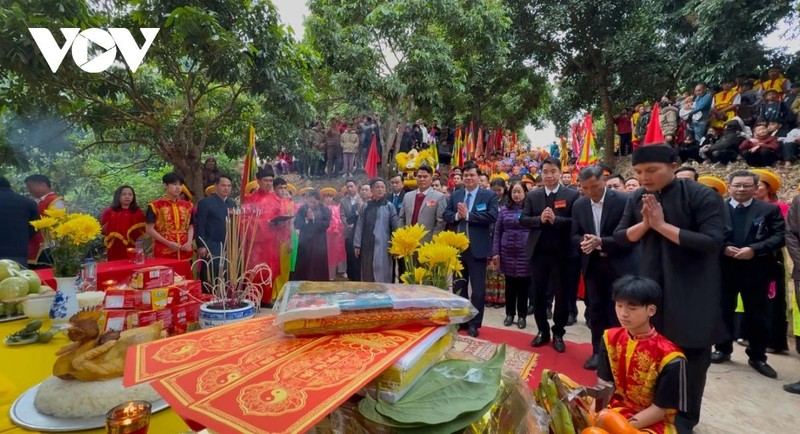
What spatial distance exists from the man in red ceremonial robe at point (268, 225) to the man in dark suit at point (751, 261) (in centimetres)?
448

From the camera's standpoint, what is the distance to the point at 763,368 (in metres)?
3.24

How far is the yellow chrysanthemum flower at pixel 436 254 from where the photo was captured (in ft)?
4.78

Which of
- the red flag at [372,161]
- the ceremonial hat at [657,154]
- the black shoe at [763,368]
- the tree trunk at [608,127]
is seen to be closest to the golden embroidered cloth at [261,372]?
the ceremonial hat at [657,154]

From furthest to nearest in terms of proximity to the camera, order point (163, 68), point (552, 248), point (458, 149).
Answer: point (458, 149) < point (163, 68) < point (552, 248)

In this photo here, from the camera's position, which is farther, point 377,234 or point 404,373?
point 377,234

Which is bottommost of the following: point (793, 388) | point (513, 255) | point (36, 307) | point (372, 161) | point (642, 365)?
point (793, 388)

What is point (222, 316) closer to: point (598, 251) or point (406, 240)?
point (406, 240)

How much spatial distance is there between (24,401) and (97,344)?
23cm

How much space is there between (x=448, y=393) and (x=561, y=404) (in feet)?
1.40

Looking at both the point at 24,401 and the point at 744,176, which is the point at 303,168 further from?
the point at 24,401

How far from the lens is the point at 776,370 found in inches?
131

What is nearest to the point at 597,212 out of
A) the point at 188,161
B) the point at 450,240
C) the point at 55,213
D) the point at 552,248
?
the point at 552,248

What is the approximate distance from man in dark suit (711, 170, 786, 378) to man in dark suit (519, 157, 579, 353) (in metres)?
1.22

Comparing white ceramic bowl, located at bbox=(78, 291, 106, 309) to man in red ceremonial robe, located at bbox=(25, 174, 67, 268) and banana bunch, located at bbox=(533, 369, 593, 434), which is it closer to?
banana bunch, located at bbox=(533, 369, 593, 434)
